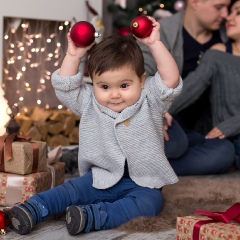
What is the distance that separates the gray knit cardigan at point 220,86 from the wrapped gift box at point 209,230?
1.20m

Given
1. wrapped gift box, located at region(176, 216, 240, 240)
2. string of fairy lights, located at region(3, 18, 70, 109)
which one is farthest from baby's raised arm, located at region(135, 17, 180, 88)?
string of fairy lights, located at region(3, 18, 70, 109)

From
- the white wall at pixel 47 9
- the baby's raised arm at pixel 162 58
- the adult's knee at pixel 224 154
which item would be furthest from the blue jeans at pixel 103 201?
the white wall at pixel 47 9

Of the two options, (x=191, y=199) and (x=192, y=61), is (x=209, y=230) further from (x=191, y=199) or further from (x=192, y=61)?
(x=192, y=61)

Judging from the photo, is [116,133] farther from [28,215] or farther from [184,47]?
[184,47]

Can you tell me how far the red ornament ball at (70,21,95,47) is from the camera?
1.64 m

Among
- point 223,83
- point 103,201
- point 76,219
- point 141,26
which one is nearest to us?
Result: point 76,219

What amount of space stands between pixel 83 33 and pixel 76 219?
53 centimetres

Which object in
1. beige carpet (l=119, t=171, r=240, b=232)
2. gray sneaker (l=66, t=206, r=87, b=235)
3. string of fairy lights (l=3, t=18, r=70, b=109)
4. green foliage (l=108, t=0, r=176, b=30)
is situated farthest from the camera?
green foliage (l=108, t=0, r=176, b=30)

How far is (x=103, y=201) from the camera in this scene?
173 centimetres

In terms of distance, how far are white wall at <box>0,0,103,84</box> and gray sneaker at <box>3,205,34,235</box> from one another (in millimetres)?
1787

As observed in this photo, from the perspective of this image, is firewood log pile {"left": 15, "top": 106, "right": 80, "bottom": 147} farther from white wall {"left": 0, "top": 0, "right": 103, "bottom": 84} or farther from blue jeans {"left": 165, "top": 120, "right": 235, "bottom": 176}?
blue jeans {"left": 165, "top": 120, "right": 235, "bottom": 176}

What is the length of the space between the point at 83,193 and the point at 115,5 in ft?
7.34

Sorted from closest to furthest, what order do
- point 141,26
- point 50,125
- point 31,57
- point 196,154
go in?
point 141,26 → point 196,154 → point 50,125 → point 31,57

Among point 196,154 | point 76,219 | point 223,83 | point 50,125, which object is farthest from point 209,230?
point 50,125
